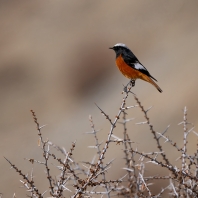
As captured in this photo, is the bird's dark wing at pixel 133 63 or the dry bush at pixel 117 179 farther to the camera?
the bird's dark wing at pixel 133 63

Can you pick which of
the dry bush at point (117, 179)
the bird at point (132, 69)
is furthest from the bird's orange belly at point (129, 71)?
the dry bush at point (117, 179)

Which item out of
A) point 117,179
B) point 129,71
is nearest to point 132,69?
point 129,71

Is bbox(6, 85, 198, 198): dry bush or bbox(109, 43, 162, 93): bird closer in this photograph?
bbox(6, 85, 198, 198): dry bush

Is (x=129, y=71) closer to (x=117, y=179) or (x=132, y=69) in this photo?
(x=132, y=69)

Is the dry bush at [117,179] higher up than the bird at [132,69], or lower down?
lower down

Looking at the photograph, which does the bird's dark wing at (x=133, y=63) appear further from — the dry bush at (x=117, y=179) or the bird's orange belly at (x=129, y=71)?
the dry bush at (x=117, y=179)

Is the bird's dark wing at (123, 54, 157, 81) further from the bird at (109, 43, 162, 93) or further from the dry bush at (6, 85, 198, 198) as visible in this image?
the dry bush at (6, 85, 198, 198)

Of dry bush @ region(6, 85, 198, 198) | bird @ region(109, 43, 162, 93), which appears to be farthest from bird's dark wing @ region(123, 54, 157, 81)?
dry bush @ region(6, 85, 198, 198)

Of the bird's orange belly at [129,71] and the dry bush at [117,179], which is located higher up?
the bird's orange belly at [129,71]

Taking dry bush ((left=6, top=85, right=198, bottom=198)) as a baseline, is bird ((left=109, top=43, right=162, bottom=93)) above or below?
above

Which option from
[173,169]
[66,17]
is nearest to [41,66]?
[66,17]

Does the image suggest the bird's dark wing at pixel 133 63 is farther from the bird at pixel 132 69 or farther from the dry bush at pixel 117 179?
the dry bush at pixel 117 179

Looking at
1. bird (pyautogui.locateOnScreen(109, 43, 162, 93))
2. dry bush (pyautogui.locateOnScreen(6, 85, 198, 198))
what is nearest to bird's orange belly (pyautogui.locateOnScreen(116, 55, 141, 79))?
bird (pyautogui.locateOnScreen(109, 43, 162, 93))

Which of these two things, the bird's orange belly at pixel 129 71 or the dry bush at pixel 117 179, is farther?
the bird's orange belly at pixel 129 71
